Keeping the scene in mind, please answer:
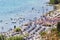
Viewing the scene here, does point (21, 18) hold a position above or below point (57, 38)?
below

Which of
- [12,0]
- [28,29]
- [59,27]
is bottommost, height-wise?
[12,0]

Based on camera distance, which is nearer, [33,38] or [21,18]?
[33,38]

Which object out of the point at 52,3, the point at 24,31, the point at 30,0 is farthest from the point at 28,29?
the point at 30,0

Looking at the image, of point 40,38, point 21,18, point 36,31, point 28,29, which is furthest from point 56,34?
point 21,18

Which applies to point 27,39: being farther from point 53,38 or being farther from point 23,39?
point 53,38

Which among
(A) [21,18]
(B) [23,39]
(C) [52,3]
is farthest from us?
(C) [52,3]

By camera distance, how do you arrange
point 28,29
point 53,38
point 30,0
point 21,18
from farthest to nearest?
point 30,0, point 21,18, point 28,29, point 53,38

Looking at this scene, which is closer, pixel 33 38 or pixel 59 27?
pixel 59 27

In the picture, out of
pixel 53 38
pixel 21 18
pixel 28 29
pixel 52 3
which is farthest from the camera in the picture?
pixel 52 3

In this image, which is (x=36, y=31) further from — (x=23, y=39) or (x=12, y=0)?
(x=12, y=0)
